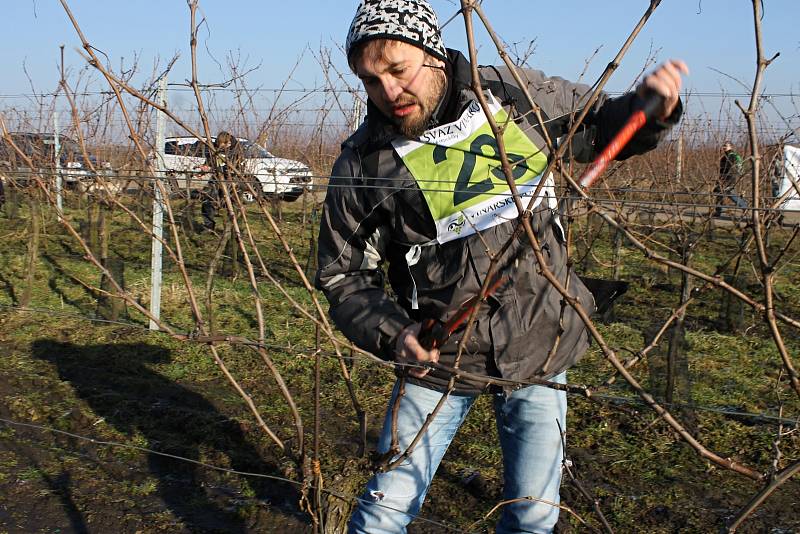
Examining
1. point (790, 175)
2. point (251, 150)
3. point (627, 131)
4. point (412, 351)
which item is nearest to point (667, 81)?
point (627, 131)

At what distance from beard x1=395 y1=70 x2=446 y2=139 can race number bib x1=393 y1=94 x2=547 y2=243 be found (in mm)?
21

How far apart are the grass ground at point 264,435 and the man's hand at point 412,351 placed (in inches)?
9.4

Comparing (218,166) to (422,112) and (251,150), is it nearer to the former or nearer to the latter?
(422,112)

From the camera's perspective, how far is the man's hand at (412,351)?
183 centimetres

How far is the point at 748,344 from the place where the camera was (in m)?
5.26

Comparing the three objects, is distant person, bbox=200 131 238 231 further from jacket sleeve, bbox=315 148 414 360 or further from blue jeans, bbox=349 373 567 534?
blue jeans, bbox=349 373 567 534

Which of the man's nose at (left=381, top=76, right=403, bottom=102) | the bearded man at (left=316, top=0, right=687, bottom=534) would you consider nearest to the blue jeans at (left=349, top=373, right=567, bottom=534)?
the bearded man at (left=316, top=0, right=687, bottom=534)

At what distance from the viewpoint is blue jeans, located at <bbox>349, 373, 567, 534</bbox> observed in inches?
76.7

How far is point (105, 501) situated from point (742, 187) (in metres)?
4.36

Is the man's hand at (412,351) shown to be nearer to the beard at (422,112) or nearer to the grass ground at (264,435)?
the grass ground at (264,435)

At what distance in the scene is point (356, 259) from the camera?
2006 millimetres

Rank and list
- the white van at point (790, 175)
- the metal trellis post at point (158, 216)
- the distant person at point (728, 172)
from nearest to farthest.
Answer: the white van at point (790, 175), the distant person at point (728, 172), the metal trellis post at point (158, 216)

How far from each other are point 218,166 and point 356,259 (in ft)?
1.78

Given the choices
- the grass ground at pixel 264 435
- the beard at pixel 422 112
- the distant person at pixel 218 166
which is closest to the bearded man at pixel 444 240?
the beard at pixel 422 112
